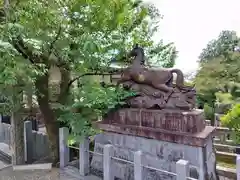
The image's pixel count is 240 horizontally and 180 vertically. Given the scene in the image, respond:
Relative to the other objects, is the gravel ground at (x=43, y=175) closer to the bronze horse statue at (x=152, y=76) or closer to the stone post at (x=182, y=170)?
the stone post at (x=182, y=170)

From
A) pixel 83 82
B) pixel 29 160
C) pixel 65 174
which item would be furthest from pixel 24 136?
pixel 83 82

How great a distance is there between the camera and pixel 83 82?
669 centimetres

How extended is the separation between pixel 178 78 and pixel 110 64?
94.8 inches

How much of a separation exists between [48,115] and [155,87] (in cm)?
355

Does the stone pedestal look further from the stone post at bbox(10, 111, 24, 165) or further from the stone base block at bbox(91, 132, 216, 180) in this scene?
the stone post at bbox(10, 111, 24, 165)

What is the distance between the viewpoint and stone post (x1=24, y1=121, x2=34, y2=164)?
8.34 meters

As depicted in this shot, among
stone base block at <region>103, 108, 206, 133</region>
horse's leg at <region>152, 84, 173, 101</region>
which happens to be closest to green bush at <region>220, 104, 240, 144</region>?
stone base block at <region>103, 108, 206, 133</region>

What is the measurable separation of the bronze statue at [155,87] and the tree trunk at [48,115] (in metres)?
2.35

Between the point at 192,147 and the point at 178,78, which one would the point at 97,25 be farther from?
the point at 192,147

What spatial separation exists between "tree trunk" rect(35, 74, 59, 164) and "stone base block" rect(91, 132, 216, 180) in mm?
1571

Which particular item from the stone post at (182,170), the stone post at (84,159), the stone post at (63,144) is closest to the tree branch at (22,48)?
the stone post at (63,144)

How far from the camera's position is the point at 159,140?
5605mm

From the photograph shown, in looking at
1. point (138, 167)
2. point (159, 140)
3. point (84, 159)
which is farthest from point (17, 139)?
point (159, 140)

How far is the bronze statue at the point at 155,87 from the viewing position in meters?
5.58
